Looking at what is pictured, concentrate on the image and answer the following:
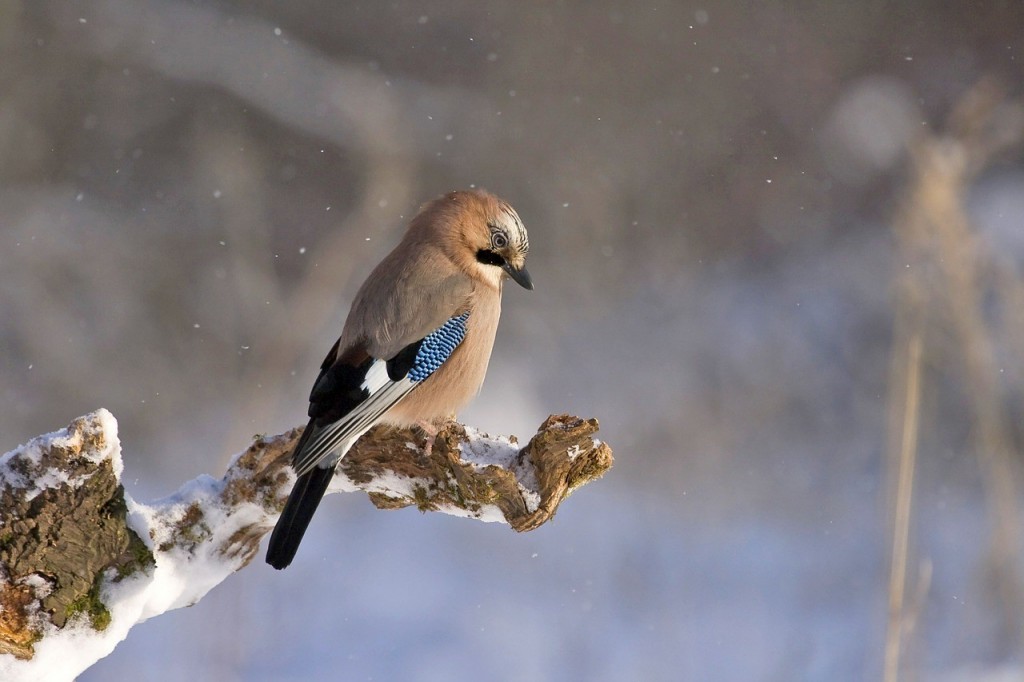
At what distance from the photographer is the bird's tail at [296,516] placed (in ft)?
6.25

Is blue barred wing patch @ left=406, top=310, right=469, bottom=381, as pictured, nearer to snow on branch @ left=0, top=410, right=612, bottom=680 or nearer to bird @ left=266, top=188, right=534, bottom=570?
bird @ left=266, top=188, right=534, bottom=570

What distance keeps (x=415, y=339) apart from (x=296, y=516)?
1.58 ft

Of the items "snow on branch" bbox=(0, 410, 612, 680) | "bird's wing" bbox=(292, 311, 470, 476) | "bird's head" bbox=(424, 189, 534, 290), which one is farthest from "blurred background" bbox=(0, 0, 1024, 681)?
"snow on branch" bbox=(0, 410, 612, 680)

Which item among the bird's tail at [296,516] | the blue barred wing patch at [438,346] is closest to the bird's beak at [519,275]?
the blue barred wing patch at [438,346]

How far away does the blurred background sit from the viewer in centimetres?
439

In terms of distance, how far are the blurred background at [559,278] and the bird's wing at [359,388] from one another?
1719mm

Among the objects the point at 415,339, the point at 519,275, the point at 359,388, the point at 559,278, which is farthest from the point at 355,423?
the point at 559,278

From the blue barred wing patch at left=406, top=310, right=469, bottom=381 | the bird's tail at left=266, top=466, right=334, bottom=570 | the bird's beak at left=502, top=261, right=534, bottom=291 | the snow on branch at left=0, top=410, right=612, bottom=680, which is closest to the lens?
the snow on branch at left=0, top=410, right=612, bottom=680

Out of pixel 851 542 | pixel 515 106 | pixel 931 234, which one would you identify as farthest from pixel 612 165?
pixel 931 234

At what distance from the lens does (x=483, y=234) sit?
2.38m

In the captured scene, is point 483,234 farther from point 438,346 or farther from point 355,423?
point 355,423

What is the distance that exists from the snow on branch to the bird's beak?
1.44 feet

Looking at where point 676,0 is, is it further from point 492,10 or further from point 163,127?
point 163,127

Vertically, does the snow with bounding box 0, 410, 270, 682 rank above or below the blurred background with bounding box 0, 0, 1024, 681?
below
